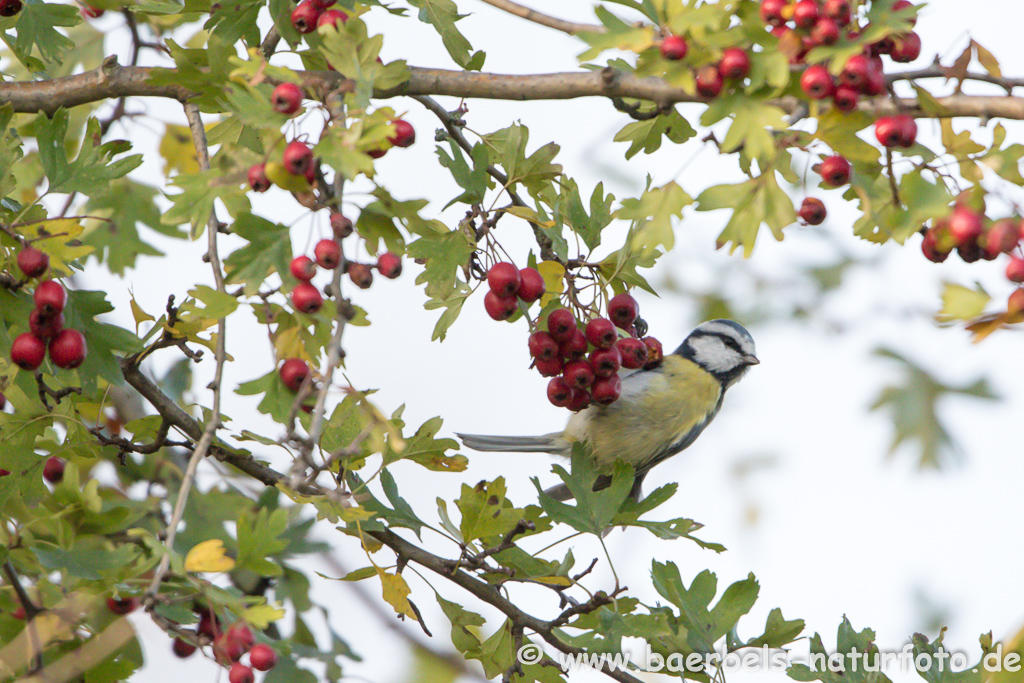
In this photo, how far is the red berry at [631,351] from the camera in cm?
218

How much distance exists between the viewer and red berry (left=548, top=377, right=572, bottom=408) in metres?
2.14

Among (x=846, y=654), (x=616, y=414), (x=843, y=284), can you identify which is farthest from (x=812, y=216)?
(x=843, y=284)

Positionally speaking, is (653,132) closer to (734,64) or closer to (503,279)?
(503,279)

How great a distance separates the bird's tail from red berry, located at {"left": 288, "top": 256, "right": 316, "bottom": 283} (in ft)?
5.42

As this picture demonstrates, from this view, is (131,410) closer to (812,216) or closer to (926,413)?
(812,216)

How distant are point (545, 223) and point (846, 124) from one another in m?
0.72

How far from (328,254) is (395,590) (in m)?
0.80

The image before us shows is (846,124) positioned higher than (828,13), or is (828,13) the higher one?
(828,13)

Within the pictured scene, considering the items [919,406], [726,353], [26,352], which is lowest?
[26,352]

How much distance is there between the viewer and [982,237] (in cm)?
152

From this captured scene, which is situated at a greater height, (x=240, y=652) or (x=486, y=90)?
(x=486, y=90)

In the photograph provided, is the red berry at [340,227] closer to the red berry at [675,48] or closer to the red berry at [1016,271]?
the red berry at [675,48]

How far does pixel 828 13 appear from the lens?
1.40 meters

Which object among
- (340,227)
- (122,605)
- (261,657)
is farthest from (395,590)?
(340,227)
